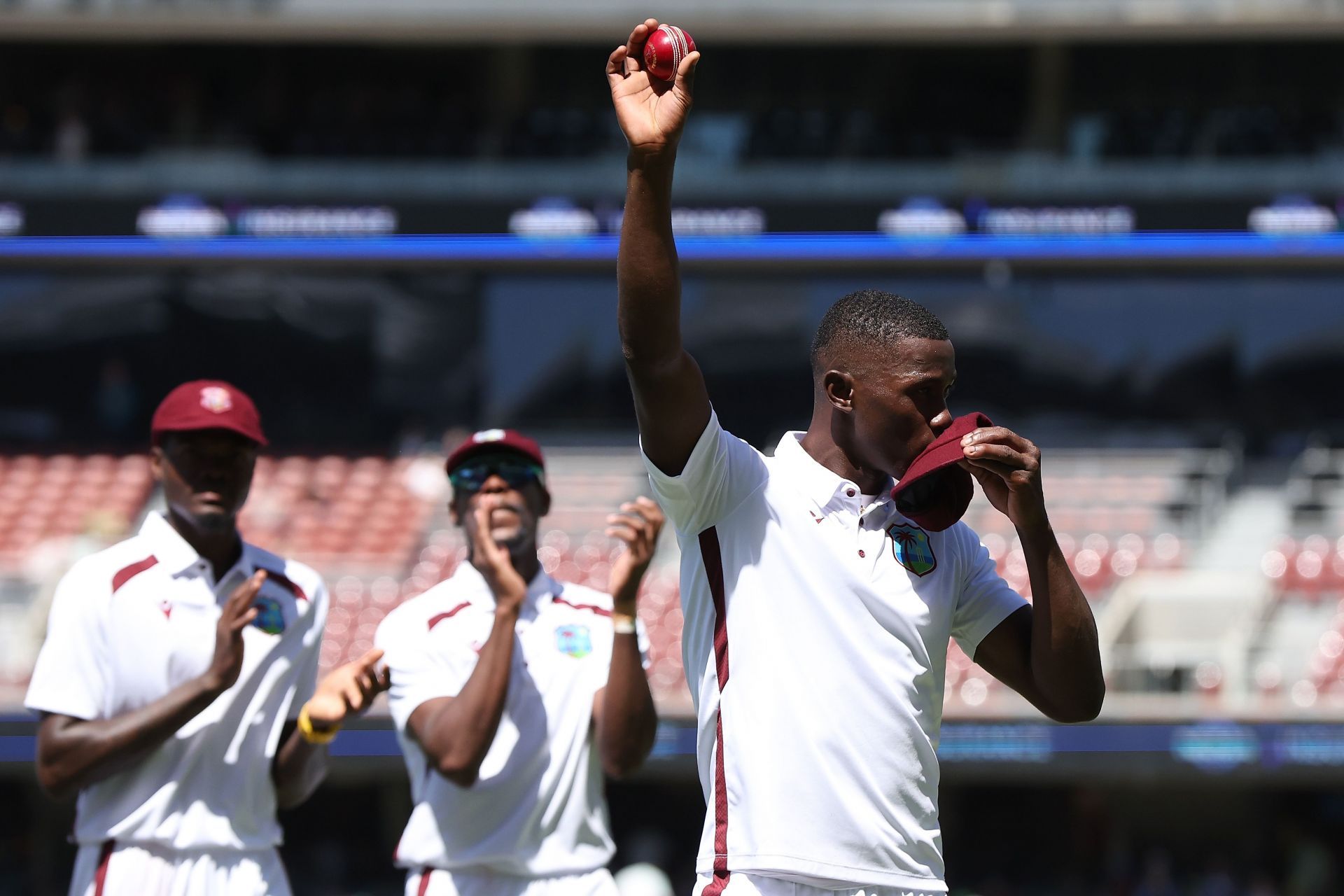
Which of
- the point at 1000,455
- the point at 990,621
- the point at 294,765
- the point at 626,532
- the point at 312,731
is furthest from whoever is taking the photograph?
the point at 294,765

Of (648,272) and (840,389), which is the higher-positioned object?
(648,272)

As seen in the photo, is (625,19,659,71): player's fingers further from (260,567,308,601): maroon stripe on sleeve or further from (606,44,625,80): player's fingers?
(260,567,308,601): maroon stripe on sleeve

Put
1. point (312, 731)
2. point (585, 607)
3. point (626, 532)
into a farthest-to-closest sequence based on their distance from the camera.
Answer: point (585, 607), point (626, 532), point (312, 731)

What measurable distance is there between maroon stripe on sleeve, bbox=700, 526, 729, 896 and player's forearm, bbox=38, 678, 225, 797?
1387 millimetres

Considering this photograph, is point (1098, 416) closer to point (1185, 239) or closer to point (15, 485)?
point (1185, 239)

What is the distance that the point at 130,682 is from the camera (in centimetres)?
368

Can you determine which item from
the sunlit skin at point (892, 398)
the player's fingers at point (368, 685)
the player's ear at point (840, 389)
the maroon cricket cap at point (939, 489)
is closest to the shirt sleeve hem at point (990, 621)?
the maroon cricket cap at point (939, 489)

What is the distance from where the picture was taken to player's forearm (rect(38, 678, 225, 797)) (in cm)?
350

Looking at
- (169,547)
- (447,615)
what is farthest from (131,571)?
(447,615)

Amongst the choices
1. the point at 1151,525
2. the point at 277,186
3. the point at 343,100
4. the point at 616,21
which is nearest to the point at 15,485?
Result: the point at 277,186

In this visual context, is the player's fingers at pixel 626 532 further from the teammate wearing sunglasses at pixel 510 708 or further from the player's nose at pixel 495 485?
the player's nose at pixel 495 485

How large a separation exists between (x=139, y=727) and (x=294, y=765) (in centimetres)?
44

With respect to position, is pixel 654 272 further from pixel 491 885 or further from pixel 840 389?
pixel 491 885

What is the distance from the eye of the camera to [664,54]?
2.41m
